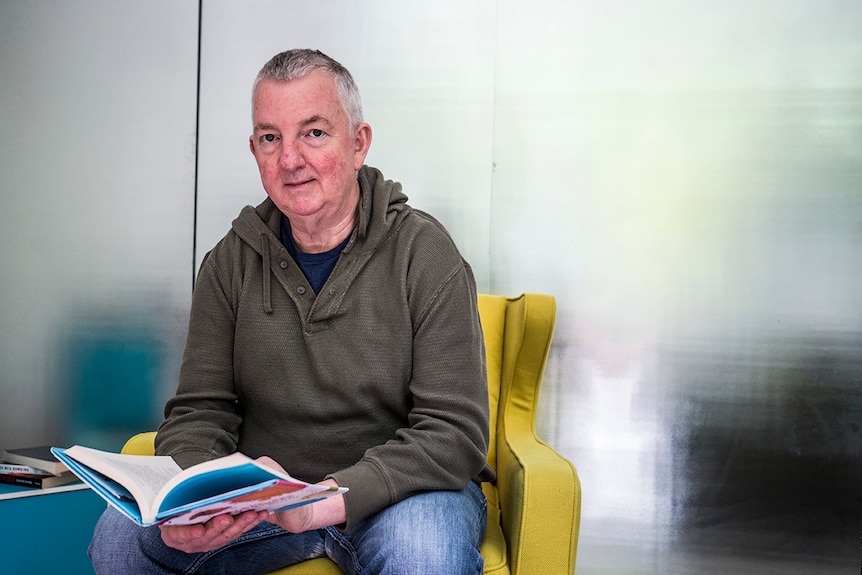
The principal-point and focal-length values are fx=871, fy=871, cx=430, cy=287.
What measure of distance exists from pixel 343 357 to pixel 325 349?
35 mm

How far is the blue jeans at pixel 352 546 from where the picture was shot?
1.25 metres

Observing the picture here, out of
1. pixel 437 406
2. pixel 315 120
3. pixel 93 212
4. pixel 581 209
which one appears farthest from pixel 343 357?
pixel 93 212

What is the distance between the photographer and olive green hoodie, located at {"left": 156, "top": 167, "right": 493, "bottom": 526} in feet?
4.76

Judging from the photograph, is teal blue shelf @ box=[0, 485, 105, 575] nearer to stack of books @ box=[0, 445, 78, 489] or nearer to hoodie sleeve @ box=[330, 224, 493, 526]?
stack of books @ box=[0, 445, 78, 489]

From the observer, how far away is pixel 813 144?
2.44 metres

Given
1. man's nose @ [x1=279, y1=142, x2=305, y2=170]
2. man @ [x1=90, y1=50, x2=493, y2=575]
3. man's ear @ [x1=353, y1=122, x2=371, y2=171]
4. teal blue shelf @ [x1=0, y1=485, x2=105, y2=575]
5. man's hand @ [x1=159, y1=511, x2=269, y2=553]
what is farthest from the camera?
teal blue shelf @ [x1=0, y1=485, x2=105, y2=575]

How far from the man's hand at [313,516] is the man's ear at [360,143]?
649mm

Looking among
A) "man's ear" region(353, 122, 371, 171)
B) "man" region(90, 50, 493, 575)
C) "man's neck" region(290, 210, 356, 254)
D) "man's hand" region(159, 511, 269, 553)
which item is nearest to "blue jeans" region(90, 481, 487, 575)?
"man" region(90, 50, 493, 575)

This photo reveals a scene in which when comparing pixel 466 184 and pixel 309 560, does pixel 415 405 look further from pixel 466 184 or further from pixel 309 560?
pixel 466 184

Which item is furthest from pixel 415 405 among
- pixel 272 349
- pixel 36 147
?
pixel 36 147

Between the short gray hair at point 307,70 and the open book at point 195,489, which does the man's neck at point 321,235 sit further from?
the open book at point 195,489

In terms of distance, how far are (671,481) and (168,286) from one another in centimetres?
164

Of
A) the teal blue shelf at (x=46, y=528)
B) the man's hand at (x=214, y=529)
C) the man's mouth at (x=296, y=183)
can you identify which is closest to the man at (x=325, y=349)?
the man's mouth at (x=296, y=183)

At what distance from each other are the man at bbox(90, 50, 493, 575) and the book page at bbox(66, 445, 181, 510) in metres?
0.19
